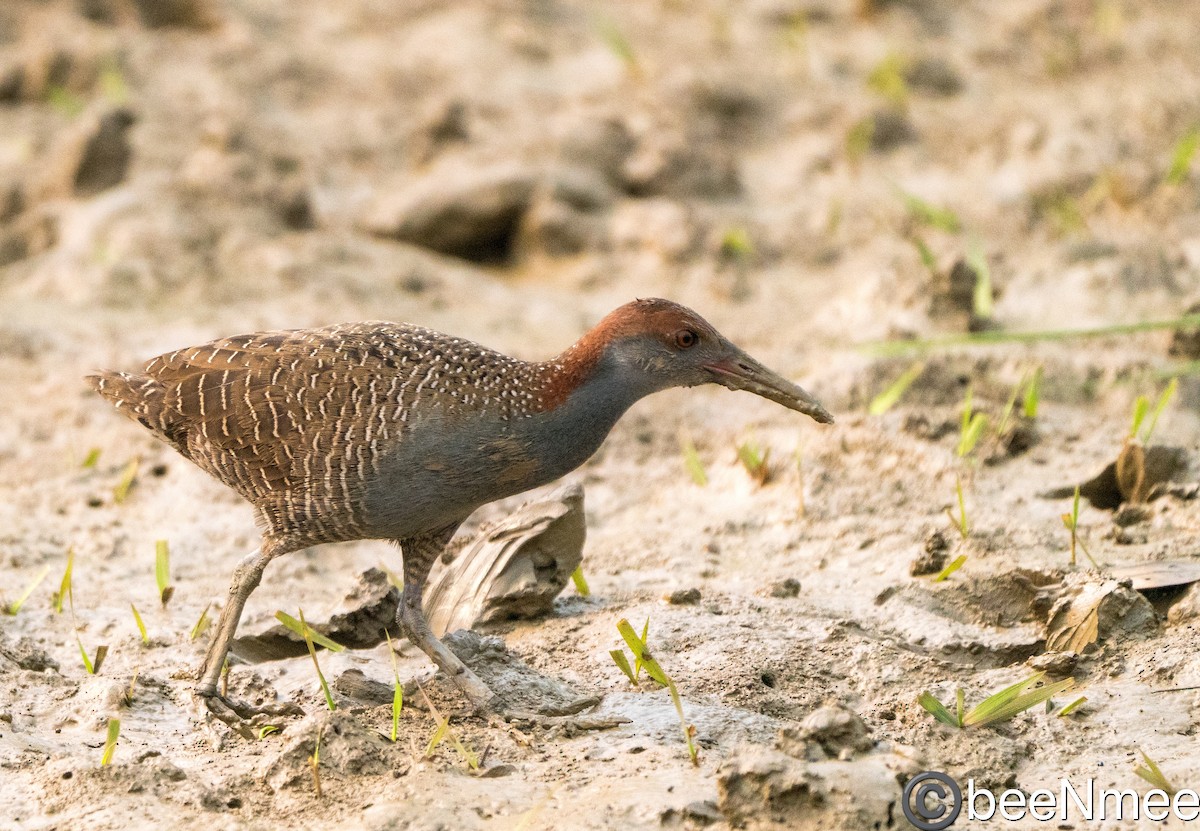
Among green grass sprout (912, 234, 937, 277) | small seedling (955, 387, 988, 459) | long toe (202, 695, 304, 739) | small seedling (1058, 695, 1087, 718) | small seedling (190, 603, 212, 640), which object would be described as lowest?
long toe (202, 695, 304, 739)

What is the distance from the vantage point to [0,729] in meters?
4.10

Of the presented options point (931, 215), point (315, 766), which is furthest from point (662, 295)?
point (315, 766)

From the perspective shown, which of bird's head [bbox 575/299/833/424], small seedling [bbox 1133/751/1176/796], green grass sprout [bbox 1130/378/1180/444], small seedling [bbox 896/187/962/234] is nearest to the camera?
small seedling [bbox 1133/751/1176/796]

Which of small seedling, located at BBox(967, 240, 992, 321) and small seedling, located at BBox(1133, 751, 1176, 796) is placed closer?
small seedling, located at BBox(1133, 751, 1176, 796)

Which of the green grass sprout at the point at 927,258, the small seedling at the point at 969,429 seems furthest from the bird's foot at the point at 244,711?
the green grass sprout at the point at 927,258

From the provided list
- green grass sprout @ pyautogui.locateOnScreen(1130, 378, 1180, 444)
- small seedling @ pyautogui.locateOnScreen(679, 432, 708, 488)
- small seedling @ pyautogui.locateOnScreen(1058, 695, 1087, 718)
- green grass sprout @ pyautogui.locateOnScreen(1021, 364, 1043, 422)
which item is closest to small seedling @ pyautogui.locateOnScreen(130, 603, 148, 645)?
small seedling @ pyautogui.locateOnScreen(679, 432, 708, 488)

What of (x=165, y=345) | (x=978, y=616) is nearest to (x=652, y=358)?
(x=978, y=616)

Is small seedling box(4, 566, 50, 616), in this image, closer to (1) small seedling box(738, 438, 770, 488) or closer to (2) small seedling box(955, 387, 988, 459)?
(1) small seedling box(738, 438, 770, 488)

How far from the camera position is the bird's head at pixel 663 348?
4.52 meters

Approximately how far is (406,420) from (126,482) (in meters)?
2.03

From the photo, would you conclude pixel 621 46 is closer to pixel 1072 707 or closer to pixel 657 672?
pixel 657 672

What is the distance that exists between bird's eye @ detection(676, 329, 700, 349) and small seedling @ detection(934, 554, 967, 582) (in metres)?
1.08

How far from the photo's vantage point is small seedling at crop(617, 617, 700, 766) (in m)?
3.89

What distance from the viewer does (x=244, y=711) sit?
438 centimetres
